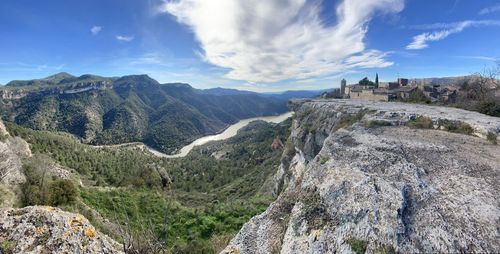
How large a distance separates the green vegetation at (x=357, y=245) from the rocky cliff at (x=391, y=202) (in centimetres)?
2

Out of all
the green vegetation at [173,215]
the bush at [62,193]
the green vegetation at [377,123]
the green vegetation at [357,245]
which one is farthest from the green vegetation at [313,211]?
the bush at [62,193]

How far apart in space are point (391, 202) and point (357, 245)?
1425mm

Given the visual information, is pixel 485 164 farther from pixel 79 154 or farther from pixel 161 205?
pixel 79 154

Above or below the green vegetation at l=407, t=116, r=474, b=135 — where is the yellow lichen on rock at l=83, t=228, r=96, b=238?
below

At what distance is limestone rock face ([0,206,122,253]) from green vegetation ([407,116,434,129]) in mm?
13709

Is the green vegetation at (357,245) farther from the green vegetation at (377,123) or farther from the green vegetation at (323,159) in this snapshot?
the green vegetation at (377,123)

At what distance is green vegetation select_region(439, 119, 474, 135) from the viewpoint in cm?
1303

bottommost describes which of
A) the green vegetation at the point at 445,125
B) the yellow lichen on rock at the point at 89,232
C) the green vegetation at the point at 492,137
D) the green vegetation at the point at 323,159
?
the yellow lichen on rock at the point at 89,232

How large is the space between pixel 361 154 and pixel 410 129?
18.4ft

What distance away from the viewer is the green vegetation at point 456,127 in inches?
513

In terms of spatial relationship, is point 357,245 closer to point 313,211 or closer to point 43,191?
point 313,211

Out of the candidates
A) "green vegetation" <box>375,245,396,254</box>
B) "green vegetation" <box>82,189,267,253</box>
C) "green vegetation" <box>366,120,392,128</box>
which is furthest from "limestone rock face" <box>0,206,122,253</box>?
"green vegetation" <box>366,120,392,128</box>

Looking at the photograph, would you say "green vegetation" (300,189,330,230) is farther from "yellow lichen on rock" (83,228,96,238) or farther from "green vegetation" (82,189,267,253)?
"green vegetation" (82,189,267,253)

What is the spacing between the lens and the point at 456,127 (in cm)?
1348
